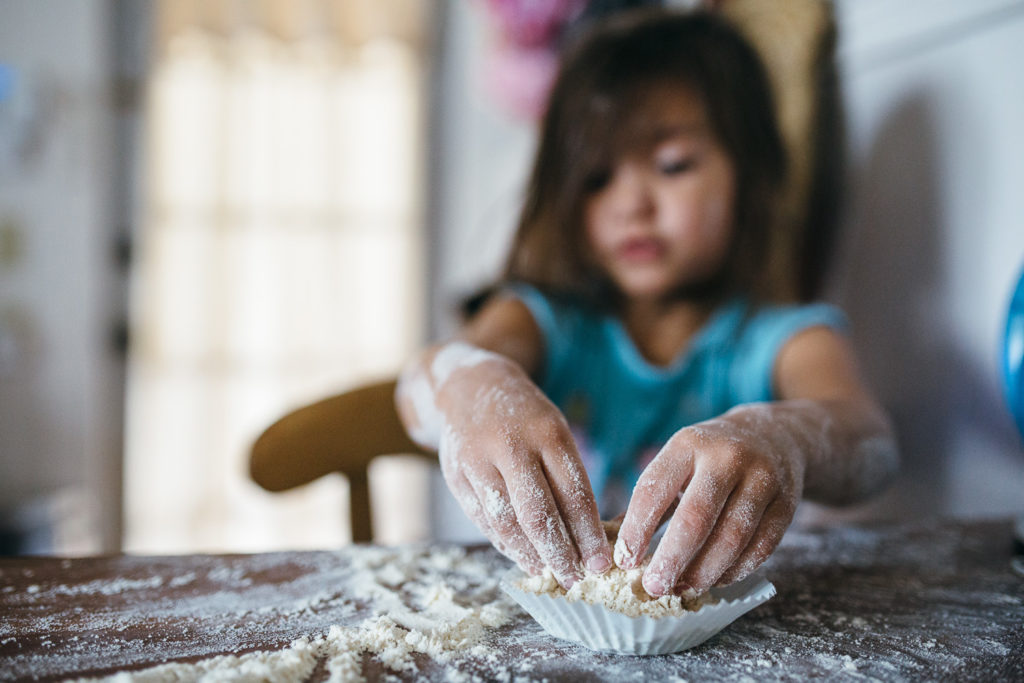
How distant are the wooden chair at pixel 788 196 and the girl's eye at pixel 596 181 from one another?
240 mm

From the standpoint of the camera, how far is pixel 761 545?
0.39 m

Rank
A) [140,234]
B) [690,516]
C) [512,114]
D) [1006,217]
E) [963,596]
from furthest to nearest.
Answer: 1. [140,234]
2. [512,114]
3. [1006,217]
4. [963,596]
5. [690,516]

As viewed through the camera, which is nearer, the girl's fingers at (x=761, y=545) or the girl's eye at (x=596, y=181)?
the girl's fingers at (x=761, y=545)

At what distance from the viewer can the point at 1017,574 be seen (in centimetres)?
52

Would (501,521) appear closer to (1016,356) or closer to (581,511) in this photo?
(581,511)

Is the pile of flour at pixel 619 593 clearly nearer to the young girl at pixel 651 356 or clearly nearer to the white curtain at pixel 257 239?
the young girl at pixel 651 356

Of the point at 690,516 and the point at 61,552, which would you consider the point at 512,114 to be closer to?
the point at 690,516

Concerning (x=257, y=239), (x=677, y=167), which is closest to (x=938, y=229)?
(x=677, y=167)

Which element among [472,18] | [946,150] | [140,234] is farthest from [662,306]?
[140,234]

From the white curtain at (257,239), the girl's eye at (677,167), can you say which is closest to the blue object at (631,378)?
the girl's eye at (677,167)

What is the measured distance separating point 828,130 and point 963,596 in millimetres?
671

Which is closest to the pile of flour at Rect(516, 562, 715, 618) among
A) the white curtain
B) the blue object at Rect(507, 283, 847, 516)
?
the blue object at Rect(507, 283, 847, 516)

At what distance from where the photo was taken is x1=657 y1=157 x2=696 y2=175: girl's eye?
2.61 feet

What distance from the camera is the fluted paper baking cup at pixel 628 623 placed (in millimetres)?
357
